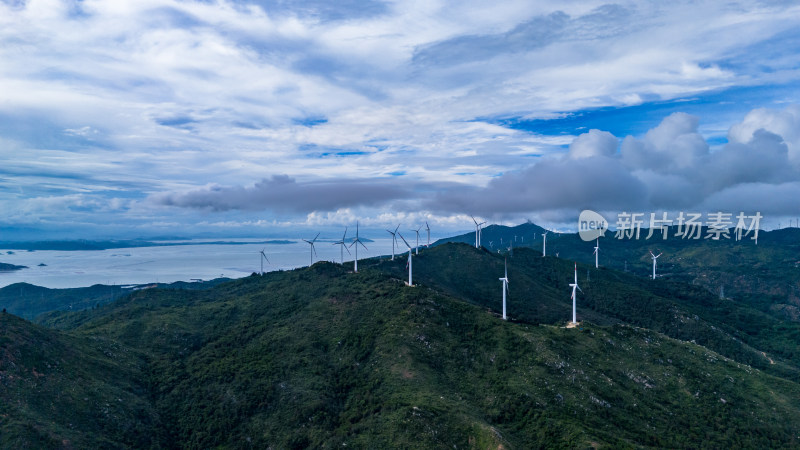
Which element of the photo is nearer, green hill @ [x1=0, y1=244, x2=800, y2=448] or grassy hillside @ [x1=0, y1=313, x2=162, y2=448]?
grassy hillside @ [x1=0, y1=313, x2=162, y2=448]

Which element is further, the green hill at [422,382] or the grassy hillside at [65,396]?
the green hill at [422,382]

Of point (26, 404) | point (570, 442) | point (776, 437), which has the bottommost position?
point (776, 437)

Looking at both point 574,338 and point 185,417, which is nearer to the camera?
point 185,417

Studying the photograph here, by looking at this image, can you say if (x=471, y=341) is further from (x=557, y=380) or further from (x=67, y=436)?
(x=67, y=436)

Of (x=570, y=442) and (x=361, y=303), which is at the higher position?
(x=361, y=303)

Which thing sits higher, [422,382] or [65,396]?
[65,396]

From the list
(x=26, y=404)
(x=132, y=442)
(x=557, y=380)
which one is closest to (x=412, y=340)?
(x=557, y=380)

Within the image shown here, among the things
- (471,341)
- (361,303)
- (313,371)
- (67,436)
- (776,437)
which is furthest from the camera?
(361,303)

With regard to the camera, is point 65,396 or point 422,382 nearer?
point 65,396
